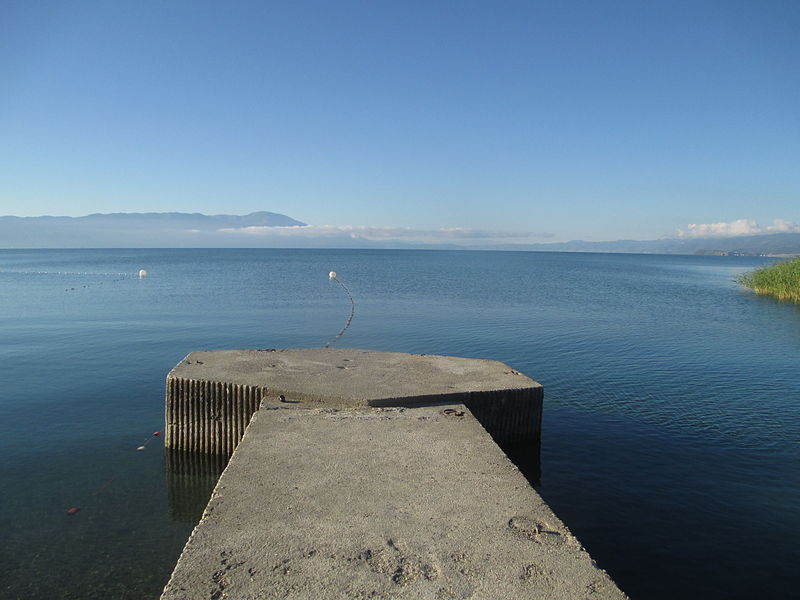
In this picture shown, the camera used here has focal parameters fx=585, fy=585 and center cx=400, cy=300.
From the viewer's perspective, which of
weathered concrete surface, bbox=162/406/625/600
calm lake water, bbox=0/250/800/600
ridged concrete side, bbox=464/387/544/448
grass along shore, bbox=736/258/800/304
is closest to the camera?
weathered concrete surface, bbox=162/406/625/600

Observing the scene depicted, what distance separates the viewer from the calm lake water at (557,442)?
743 cm

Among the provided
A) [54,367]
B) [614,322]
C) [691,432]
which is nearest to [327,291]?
[614,322]

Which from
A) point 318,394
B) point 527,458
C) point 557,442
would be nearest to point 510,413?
point 527,458

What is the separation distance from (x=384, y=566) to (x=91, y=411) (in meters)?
10.8

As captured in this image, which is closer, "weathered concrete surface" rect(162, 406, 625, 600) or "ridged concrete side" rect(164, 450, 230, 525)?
"weathered concrete surface" rect(162, 406, 625, 600)

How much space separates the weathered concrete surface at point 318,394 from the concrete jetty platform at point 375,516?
118mm

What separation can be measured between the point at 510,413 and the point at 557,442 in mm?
1440

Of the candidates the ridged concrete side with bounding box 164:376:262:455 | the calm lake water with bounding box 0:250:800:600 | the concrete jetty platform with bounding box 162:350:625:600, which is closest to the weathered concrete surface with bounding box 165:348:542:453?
the ridged concrete side with bounding box 164:376:262:455

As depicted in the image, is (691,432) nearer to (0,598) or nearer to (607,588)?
(607,588)

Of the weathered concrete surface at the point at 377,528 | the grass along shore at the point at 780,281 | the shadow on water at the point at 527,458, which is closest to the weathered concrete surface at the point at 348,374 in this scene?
the shadow on water at the point at 527,458

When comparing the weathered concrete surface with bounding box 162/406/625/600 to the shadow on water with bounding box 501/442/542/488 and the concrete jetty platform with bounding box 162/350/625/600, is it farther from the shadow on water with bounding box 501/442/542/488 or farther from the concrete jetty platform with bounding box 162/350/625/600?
the shadow on water with bounding box 501/442/542/488

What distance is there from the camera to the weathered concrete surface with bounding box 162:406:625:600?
458 cm

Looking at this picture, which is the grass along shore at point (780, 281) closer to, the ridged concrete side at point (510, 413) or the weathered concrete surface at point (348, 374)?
the ridged concrete side at point (510, 413)

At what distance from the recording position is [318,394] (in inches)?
389
